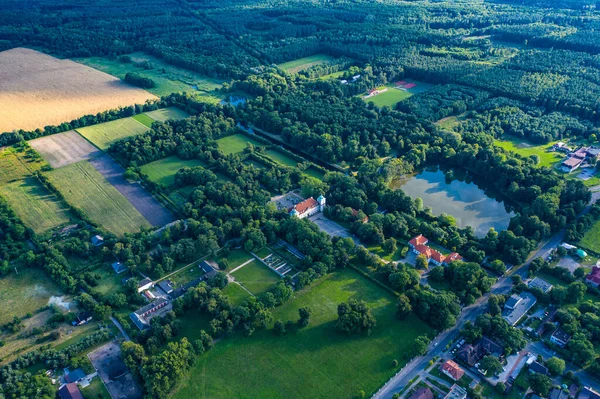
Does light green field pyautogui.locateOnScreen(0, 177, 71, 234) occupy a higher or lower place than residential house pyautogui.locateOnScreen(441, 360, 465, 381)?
lower

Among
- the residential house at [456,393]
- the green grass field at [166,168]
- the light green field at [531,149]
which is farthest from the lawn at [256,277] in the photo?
the light green field at [531,149]

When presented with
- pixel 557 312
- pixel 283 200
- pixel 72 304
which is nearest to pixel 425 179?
pixel 283 200

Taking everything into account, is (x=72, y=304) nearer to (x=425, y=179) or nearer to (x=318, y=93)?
(x=425, y=179)

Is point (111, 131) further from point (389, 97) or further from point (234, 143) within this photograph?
point (389, 97)

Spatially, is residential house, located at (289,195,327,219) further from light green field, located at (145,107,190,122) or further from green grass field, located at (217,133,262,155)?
light green field, located at (145,107,190,122)

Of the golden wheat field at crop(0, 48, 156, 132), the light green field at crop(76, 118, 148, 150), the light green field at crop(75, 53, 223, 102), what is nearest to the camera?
the light green field at crop(76, 118, 148, 150)

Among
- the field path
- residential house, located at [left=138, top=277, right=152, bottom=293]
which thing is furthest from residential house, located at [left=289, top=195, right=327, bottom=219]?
residential house, located at [left=138, top=277, right=152, bottom=293]
